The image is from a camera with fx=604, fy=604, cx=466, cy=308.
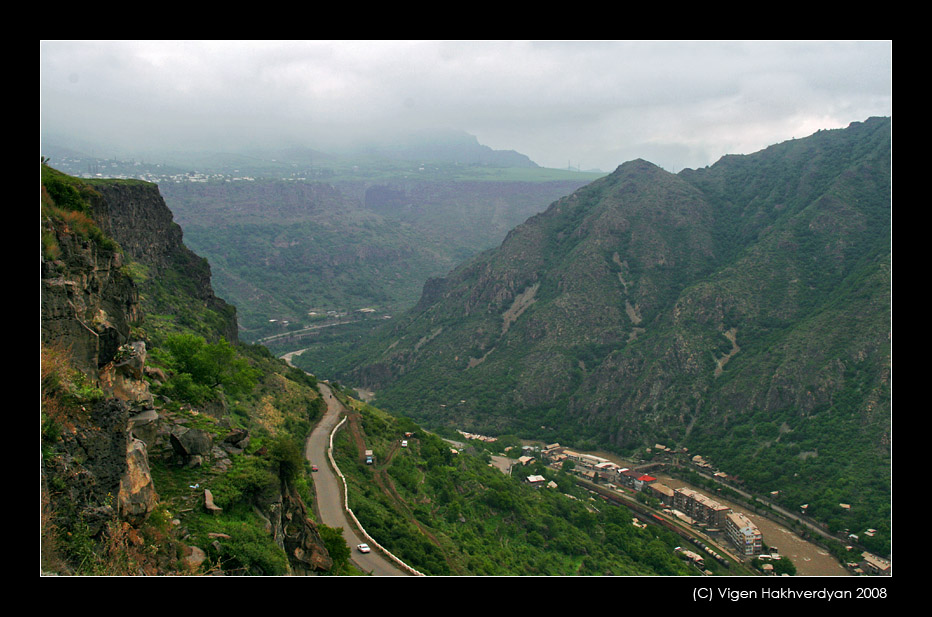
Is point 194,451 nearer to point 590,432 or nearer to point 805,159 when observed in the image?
point 590,432

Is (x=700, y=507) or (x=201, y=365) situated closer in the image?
(x=201, y=365)

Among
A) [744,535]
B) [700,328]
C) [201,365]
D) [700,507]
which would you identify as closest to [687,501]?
[700,507]

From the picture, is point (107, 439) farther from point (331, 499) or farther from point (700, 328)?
point (700, 328)

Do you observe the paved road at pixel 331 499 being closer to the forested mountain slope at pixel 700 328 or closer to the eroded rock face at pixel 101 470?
the eroded rock face at pixel 101 470

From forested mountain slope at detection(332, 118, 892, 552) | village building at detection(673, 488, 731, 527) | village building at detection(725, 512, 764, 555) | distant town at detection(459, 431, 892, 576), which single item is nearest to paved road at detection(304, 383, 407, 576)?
distant town at detection(459, 431, 892, 576)

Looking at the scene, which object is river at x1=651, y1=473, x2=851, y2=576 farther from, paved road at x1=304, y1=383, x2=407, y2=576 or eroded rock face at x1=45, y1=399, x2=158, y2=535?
eroded rock face at x1=45, y1=399, x2=158, y2=535

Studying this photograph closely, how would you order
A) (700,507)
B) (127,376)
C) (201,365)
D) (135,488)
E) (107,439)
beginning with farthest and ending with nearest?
(700,507), (201,365), (127,376), (135,488), (107,439)
